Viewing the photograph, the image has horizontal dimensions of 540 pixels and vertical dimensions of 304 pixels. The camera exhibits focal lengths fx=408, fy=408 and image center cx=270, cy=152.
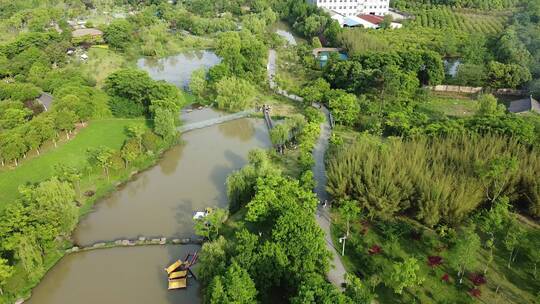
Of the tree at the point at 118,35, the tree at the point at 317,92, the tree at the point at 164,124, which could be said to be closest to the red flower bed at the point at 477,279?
the tree at the point at 317,92

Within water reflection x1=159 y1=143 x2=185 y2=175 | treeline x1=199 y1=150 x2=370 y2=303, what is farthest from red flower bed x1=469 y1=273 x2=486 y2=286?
water reflection x1=159 y1=143 x2=185 y2=175

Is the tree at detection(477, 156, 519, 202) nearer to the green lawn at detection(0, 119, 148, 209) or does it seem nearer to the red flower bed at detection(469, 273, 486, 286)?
the red flower bed at detection(469, 273, 486, 286)

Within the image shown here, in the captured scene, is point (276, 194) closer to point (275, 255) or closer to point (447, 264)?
point (275, 255)

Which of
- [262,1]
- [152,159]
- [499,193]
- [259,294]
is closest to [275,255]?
[259,294]

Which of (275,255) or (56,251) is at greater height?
(275,255)

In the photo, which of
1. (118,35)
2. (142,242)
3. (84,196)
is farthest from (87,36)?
(142,242)

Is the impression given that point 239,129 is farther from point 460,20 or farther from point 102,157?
point 460,20
